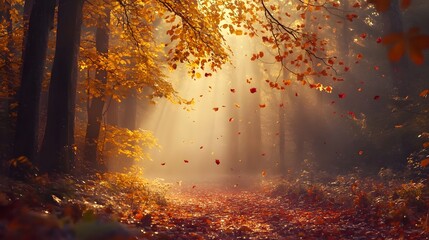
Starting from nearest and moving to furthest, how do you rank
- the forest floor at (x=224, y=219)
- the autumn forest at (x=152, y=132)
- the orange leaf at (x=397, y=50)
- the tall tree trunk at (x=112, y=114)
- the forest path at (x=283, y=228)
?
1. the orange leaf at (x=397, y=50)
2. the forest floor at (x=224, y=219)
3. the autumn forest at (x=152, y=132)
4. the forest path at (x=283, y=228)
5. the tall tree trunk at (x=112, y=114)

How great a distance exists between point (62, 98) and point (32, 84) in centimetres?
138

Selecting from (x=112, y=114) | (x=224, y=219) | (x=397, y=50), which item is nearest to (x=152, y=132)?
(x=112, y=114)

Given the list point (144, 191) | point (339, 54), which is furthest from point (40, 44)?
point (339, 54)

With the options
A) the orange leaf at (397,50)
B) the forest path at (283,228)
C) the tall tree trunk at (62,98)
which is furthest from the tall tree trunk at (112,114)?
the orange leaf at (397,50)

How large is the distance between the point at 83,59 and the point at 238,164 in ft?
120

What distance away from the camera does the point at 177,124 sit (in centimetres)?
7088

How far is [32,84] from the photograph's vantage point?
975cm

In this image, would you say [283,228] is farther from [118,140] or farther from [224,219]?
[118,140]

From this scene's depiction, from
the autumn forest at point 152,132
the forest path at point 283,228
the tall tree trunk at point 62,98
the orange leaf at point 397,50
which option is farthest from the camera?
the tall tree trunk at point 62,98

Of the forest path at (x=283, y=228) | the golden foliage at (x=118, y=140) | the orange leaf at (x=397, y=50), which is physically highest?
the golden foliage at (x=118, y=140)

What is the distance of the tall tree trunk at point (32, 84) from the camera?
9586 millimetres

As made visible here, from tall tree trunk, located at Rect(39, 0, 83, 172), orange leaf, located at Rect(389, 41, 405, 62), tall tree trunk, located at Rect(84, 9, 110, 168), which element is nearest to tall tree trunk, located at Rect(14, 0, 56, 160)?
tall tree trunk, located at Rect(39, 0, 83, 172)

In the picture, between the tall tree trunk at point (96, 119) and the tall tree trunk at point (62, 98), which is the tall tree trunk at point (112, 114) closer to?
the tall tree trunk at point (96, 119)

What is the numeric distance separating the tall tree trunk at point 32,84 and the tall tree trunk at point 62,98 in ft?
3.67
